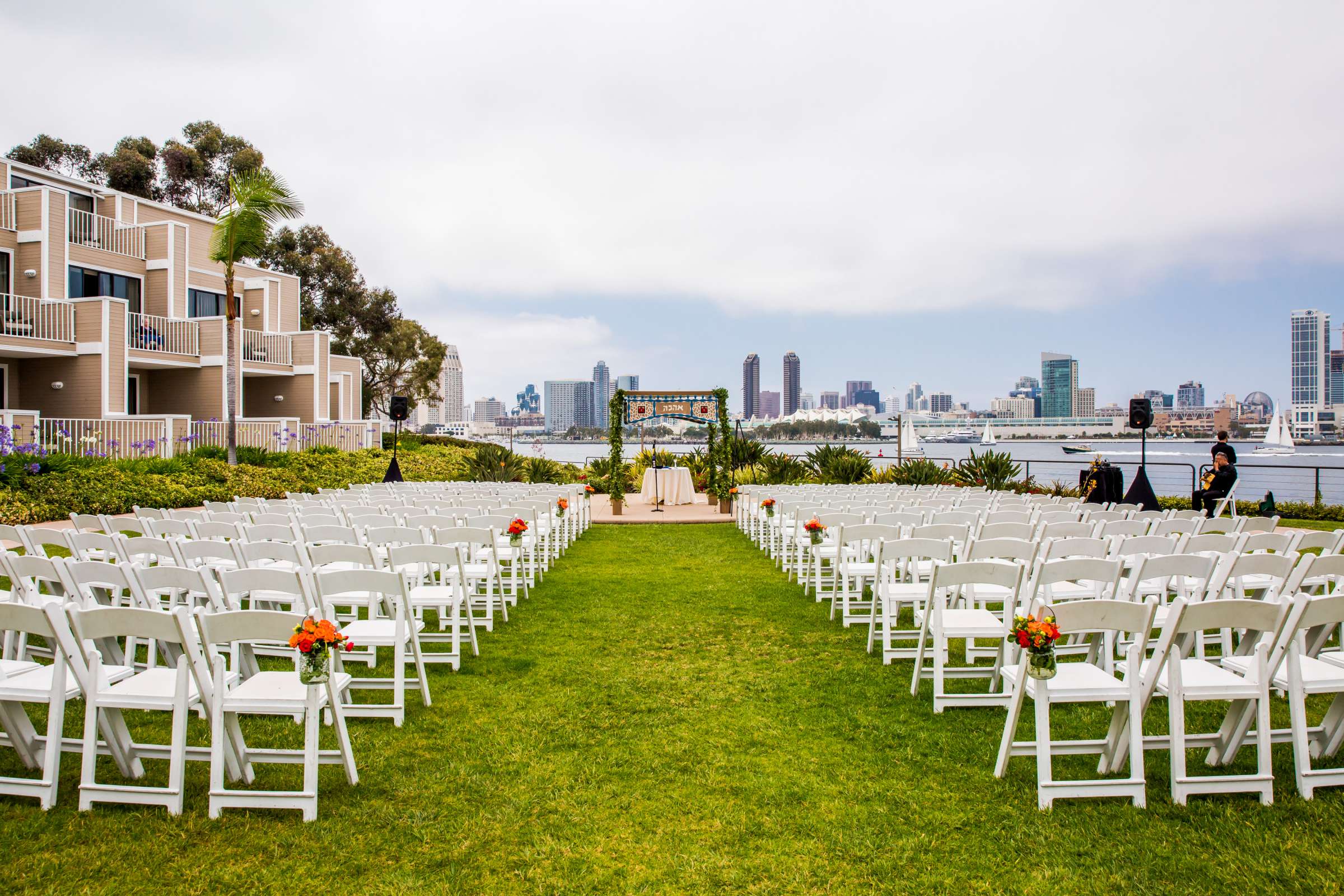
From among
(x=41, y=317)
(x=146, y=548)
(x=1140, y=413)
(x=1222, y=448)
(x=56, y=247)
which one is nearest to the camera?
(x=146, y=548)

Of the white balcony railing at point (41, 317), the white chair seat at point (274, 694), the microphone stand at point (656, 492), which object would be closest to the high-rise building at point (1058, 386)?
the microphone stand at point (656, 492)

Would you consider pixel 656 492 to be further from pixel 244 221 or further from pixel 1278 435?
pixel 1278 435

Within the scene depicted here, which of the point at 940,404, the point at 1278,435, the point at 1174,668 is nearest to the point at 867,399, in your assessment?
the point at 940,404

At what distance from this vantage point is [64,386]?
66.2ft

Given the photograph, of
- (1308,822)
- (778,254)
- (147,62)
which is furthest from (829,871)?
(778,254)

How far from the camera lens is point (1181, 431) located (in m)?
41.0

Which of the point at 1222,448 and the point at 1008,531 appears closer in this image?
the point at 1008,531

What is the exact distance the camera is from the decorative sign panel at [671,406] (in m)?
18.2

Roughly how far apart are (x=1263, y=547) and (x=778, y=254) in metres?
33.8

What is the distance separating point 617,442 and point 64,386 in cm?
1504

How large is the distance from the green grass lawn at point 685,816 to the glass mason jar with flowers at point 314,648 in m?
0.63

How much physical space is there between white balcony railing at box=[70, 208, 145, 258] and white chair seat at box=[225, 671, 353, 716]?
2462cm

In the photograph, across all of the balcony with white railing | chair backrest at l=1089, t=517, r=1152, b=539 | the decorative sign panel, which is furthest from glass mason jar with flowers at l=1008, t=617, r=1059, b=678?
the balcony with white railing

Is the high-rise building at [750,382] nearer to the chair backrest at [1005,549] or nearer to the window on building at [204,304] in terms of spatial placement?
the window on building at [204,304]
